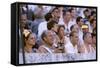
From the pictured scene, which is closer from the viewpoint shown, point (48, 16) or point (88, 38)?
point (48, 16)

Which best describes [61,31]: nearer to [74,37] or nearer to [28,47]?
[74,37]

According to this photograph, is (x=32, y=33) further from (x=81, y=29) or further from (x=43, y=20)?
(x=81, y=29)

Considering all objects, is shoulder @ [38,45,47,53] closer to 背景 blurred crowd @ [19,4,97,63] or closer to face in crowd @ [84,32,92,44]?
背景 blurred crowd @ [19,4,97,63]

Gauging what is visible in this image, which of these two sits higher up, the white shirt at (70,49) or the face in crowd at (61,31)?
the face in crowd at (61,31)

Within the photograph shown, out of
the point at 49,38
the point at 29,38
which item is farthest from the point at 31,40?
the point at 49,38

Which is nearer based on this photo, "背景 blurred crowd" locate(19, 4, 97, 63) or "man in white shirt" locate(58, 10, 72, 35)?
"背景 blurred crowd" locate(19, 4, 97, 63)

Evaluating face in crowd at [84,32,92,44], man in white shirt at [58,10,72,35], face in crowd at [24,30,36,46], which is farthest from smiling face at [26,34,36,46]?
face in crowd at [84,32,92,44]

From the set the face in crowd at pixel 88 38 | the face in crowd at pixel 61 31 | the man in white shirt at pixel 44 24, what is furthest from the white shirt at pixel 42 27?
the face in crowd at pixel 88 38

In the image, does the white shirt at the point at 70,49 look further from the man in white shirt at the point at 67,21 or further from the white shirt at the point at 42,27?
the white shirt at the point at 42,27

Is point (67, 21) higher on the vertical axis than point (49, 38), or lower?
higher

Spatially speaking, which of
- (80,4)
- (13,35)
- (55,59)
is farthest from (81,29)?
(13,35)

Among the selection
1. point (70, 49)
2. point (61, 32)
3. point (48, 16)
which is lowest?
point (70, 49)

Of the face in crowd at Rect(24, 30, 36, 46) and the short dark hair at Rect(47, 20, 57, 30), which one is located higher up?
the short dark hair at Rect(47, 20, 57, 30)

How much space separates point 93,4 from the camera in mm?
1715
